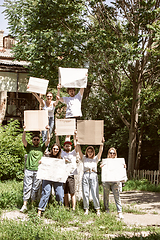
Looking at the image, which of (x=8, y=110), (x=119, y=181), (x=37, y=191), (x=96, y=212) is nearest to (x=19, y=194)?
(x=37, y=191)

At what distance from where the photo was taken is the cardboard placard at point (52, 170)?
6.75m

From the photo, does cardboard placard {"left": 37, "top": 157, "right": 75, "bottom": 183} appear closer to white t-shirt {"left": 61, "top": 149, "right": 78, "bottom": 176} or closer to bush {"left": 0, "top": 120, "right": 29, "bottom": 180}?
white t-shirt {"left": 61, "top": 149, "right": 78, "bottom": 176}

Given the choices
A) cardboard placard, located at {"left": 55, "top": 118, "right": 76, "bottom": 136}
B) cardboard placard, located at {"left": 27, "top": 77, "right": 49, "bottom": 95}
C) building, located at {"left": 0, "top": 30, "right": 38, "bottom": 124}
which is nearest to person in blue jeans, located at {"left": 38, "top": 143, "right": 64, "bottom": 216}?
cardboard placard, located at {"left": 55, "top": 118, "right": 76, "bottom": 136}

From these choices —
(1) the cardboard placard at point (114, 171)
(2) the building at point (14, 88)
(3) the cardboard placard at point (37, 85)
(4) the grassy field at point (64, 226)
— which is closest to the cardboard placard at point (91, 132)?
(1) the cardboard placard at point (114, 171)

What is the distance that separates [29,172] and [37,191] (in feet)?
1.78

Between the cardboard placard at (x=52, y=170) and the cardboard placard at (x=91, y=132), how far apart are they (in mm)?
678

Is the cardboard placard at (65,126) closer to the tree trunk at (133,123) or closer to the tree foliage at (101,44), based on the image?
the tree foliage at (101,44)

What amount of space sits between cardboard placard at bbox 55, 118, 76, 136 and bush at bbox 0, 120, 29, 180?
6.39 meters

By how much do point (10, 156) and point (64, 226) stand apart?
7.45 meters

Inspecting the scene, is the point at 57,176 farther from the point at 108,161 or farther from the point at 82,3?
the point at 82,3

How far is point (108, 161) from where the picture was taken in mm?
7113

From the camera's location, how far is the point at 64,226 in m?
6.16

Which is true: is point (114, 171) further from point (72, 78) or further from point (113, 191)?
point (72, 78)

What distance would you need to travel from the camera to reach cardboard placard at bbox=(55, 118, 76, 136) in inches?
281
